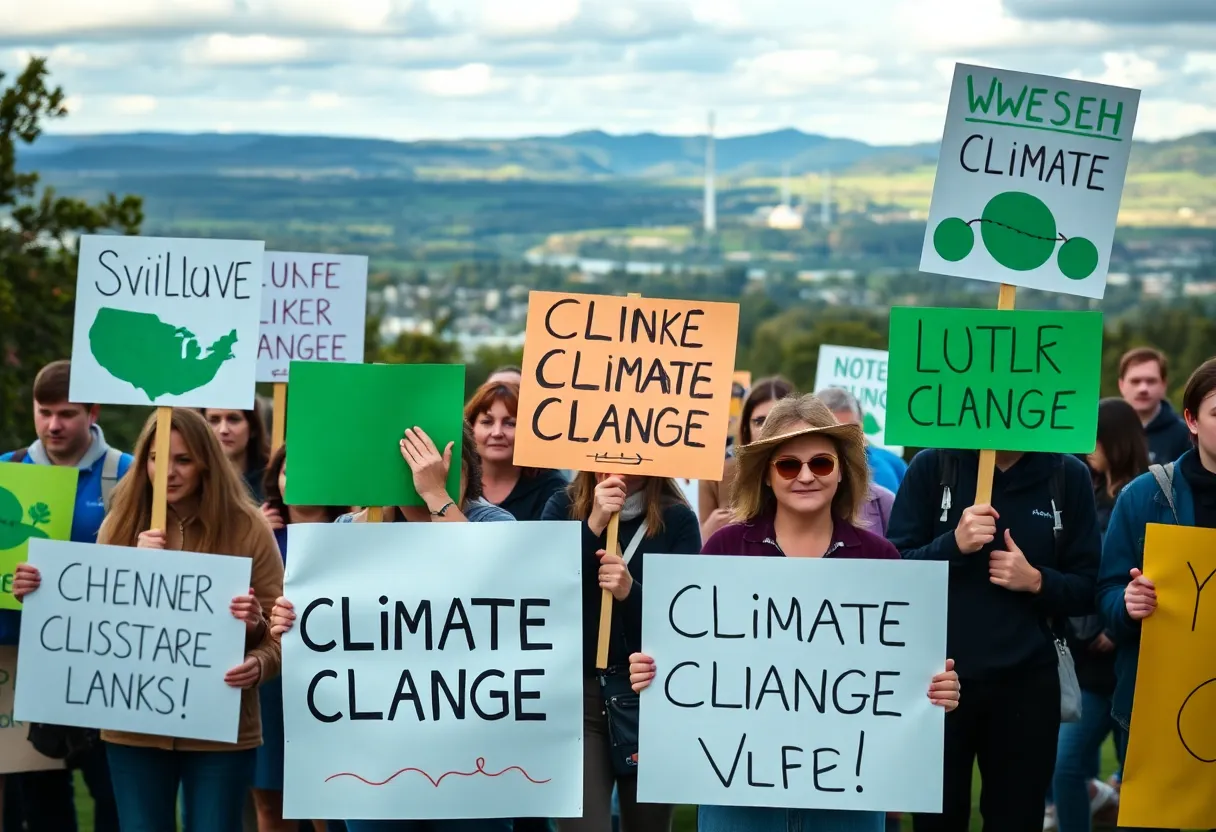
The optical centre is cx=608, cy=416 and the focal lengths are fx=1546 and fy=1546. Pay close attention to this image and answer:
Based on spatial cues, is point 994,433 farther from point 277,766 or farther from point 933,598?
point 277,766

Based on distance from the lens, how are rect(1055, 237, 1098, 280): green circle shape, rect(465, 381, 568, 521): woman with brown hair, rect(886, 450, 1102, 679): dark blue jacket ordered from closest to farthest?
rect(886, 450, 1102, 679): dark blue jacket < rect(1055, 237, 1098, 280): green circle shape < rect(465, 381, 568, 521): woman with brown hair

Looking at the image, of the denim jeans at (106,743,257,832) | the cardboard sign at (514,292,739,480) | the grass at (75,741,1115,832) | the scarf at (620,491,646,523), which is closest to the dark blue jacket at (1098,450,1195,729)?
the cardboard sign at (514,292,739,480)

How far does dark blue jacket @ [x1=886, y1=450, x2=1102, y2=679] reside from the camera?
4.70 meters

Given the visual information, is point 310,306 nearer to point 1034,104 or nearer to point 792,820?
point 1034,104

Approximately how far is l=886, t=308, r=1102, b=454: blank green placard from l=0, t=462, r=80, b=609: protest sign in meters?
3.00

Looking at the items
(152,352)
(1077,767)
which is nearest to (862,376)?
(1077,767)

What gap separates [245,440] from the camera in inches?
269

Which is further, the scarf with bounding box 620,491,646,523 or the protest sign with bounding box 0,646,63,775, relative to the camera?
the protest sign with bounding box 0,646,63,775

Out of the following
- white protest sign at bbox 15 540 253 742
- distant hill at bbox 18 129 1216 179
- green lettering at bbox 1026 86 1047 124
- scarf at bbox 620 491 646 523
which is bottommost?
white protest sign at bbox 15 540 253 742

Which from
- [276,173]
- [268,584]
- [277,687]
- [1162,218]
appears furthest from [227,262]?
[276,173]

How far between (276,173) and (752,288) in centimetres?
4646

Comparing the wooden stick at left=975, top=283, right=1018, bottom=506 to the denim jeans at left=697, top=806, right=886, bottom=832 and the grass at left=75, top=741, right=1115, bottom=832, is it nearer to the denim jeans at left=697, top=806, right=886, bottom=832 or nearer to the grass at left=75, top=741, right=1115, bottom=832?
the denim jeans at left=697, top=806, right=886, bottom=832

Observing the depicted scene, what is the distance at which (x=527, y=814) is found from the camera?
14.4 ft

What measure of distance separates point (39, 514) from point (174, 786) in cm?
125
